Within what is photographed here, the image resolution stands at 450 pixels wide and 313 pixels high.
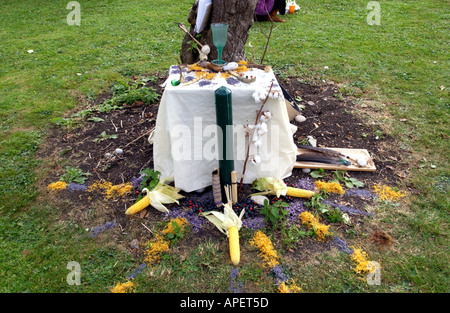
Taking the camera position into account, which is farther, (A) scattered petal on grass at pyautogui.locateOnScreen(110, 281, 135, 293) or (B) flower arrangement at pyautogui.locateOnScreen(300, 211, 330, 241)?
(B) flower arrangement at pyautogui.locateOnScreen(300, 211, 330, 241)

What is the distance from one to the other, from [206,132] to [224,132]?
0.92ft

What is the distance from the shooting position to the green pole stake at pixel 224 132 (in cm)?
251

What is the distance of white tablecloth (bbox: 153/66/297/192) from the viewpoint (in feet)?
8.90

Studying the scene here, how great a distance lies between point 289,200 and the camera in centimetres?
304

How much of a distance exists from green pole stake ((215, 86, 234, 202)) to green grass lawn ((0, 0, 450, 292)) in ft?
2.21

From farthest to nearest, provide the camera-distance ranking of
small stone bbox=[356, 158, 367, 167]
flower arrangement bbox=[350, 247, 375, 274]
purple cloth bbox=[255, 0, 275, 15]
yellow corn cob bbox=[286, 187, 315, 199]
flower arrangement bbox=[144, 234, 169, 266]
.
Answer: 1. purple cloth bbox=[255, 0, 275, 15]
2. small stone bbox=[356, 158, 367, 167]
3. yellow corn cob bbox=[286, 187, 315, 199]
4. flower arrangement bbox=[144, 234, 169, 266]
5. flower arrangement bbox=[350, 247, 375, 274]

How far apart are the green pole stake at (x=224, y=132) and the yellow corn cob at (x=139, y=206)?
739mm

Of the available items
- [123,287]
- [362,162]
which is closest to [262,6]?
[362,162]

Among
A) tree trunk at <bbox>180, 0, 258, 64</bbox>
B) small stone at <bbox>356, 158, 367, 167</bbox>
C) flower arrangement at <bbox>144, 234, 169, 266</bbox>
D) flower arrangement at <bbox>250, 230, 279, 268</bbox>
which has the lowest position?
flower arrangement at <bbox>144, 234, 169, 266</bbox>

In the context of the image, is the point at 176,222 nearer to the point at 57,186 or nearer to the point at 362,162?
the point at 57,186

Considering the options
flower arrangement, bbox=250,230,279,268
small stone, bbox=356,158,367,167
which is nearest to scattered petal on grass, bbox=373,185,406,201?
small stone, bbox=356,158,367,167

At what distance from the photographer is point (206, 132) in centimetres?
287

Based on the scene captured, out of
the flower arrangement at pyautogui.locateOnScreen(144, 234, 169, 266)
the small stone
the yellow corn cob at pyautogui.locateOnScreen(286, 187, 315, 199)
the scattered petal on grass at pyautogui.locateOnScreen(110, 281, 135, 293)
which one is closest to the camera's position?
the scattered petal on grass at pyautogui.locateOnScreen(110, 281, 135, 293)

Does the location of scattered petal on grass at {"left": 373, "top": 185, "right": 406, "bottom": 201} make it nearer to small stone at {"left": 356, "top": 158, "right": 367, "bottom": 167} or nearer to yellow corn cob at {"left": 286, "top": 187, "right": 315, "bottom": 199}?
small stone at {"left": 356, "top": 158, "right": 367, "bottom": 167}
